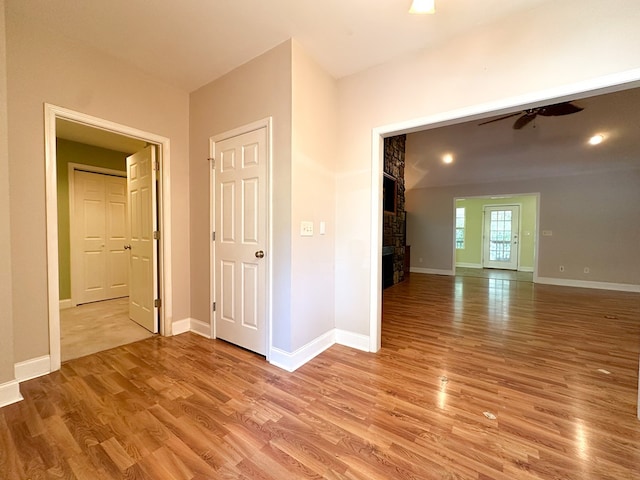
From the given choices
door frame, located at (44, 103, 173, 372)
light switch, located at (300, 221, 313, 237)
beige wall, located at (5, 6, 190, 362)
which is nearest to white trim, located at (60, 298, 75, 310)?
door frame, located at (44, 103, 173, 372)

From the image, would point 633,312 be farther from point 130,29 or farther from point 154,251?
point 130,29

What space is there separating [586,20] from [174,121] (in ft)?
11.7

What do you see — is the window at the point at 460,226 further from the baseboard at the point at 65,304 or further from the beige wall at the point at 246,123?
the baseboard at the point at 65,304

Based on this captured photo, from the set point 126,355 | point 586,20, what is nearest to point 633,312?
point 586,20

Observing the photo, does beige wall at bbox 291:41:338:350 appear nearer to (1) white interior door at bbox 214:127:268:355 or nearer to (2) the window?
(1) white interior door at bbox 214:127:268:355

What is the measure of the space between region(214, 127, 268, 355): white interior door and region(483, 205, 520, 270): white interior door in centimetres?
883

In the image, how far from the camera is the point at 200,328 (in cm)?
290

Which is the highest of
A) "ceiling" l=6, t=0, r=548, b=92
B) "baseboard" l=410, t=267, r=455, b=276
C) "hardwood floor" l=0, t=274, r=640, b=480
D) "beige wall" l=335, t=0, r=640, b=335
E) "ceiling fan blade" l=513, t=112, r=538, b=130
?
"ceiling fan blade" l=513, t=112, r=538, b=130

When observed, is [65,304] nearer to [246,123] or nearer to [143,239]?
[143,239]

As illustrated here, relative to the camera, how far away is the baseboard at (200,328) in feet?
9.22

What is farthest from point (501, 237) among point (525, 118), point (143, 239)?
point (143, 239)

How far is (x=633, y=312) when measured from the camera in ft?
12.4

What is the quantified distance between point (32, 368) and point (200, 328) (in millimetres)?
1269

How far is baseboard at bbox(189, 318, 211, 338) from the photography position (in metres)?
2.81
